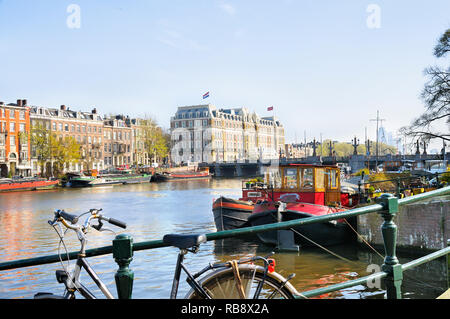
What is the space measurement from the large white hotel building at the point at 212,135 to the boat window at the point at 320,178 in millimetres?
101828

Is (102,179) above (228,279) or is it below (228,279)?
below

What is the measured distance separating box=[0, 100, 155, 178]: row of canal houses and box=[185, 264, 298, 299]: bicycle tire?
71217 millimetres

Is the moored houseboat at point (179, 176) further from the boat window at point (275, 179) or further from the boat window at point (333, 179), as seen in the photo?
the boat window at point (275, 179)

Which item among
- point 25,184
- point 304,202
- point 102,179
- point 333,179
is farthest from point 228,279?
point 102,179

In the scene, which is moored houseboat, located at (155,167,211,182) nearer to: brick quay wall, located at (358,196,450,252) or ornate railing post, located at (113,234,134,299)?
brick quay wall, located at (358,196,450,252)

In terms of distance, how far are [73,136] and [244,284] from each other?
85.4m

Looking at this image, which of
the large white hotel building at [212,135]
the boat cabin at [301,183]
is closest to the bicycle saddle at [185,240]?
the boat cabin at [301,183]

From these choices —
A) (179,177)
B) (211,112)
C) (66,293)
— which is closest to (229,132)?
(211,112)

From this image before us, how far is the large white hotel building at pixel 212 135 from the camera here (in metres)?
130

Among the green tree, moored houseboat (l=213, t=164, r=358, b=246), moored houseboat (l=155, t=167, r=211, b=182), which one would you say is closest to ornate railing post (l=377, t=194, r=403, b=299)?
moored houseboat (l=213, t=164, r=358, b=246)

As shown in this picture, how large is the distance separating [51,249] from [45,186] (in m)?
43.1

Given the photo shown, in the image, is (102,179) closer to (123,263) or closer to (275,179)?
(275,179)

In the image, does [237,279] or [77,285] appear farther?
[77,285]

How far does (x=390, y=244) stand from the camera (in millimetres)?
3664
